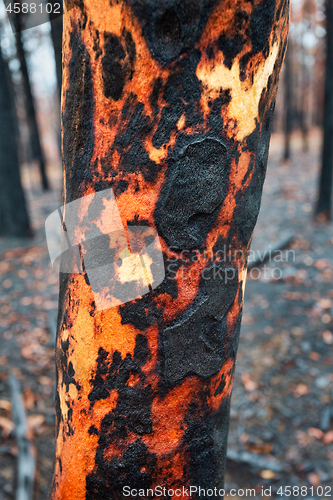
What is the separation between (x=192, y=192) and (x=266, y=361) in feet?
11.9

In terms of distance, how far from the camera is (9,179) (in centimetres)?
691

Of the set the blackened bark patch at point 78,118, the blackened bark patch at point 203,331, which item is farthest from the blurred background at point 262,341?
the blackened bark patch at point 78,118

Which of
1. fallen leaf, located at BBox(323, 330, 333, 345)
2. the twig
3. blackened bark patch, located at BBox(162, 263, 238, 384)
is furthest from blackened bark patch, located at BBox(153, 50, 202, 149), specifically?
fallen leaf, located at BBox(323, 330, 333, 345)

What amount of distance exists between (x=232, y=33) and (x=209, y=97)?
0.14 meters

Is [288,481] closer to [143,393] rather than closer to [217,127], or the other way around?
[143,393]

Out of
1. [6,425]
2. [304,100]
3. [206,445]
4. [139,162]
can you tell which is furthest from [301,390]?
[304,100]

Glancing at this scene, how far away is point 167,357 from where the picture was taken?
84 cm

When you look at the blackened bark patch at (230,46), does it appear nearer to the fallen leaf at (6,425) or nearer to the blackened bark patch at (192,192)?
the blackened bark patch at (192,192)

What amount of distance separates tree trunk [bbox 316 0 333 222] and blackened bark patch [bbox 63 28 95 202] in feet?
Result: 22.9

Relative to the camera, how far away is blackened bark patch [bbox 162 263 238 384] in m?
0.84

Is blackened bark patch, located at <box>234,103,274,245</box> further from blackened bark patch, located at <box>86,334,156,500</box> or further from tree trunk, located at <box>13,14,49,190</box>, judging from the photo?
tree trunk, located at <box>13,14,49,190</box>

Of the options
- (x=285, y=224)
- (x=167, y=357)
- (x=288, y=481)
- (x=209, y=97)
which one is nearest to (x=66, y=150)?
(x=209, y=97)

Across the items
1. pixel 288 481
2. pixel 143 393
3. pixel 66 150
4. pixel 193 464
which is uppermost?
pixel 66 150

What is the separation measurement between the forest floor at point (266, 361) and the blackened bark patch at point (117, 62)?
2913 millimetres
